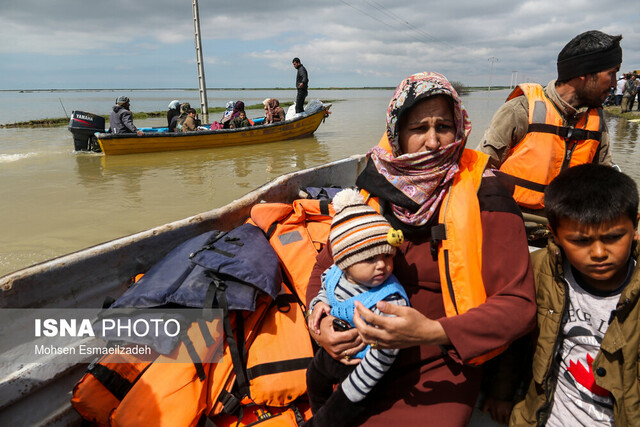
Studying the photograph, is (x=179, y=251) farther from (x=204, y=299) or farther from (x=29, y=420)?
(x=29, y=420)

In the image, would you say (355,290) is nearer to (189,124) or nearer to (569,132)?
(569,132)

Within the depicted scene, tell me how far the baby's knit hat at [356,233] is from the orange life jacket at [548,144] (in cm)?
153

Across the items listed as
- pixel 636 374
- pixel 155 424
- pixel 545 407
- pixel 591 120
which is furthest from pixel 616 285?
pixel 155 424

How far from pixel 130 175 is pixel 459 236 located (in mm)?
9973

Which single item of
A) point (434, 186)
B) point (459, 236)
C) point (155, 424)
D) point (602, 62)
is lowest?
point (155, 424)

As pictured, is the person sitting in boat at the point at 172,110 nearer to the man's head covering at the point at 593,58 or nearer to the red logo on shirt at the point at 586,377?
the man's head covering at the point at 593,58

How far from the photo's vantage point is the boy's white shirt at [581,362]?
147 cm

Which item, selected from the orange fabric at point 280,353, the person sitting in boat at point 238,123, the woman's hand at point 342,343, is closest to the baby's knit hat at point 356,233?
the woman's hand at point 342,343

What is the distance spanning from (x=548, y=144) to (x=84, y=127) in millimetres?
12706

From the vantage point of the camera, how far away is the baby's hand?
1721 mm

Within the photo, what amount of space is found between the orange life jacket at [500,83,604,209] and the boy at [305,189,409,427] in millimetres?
1526

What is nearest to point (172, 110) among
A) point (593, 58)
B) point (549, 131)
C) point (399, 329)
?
point (549, 131)

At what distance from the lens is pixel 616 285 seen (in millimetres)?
1482

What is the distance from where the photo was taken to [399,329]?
51.0 inches
